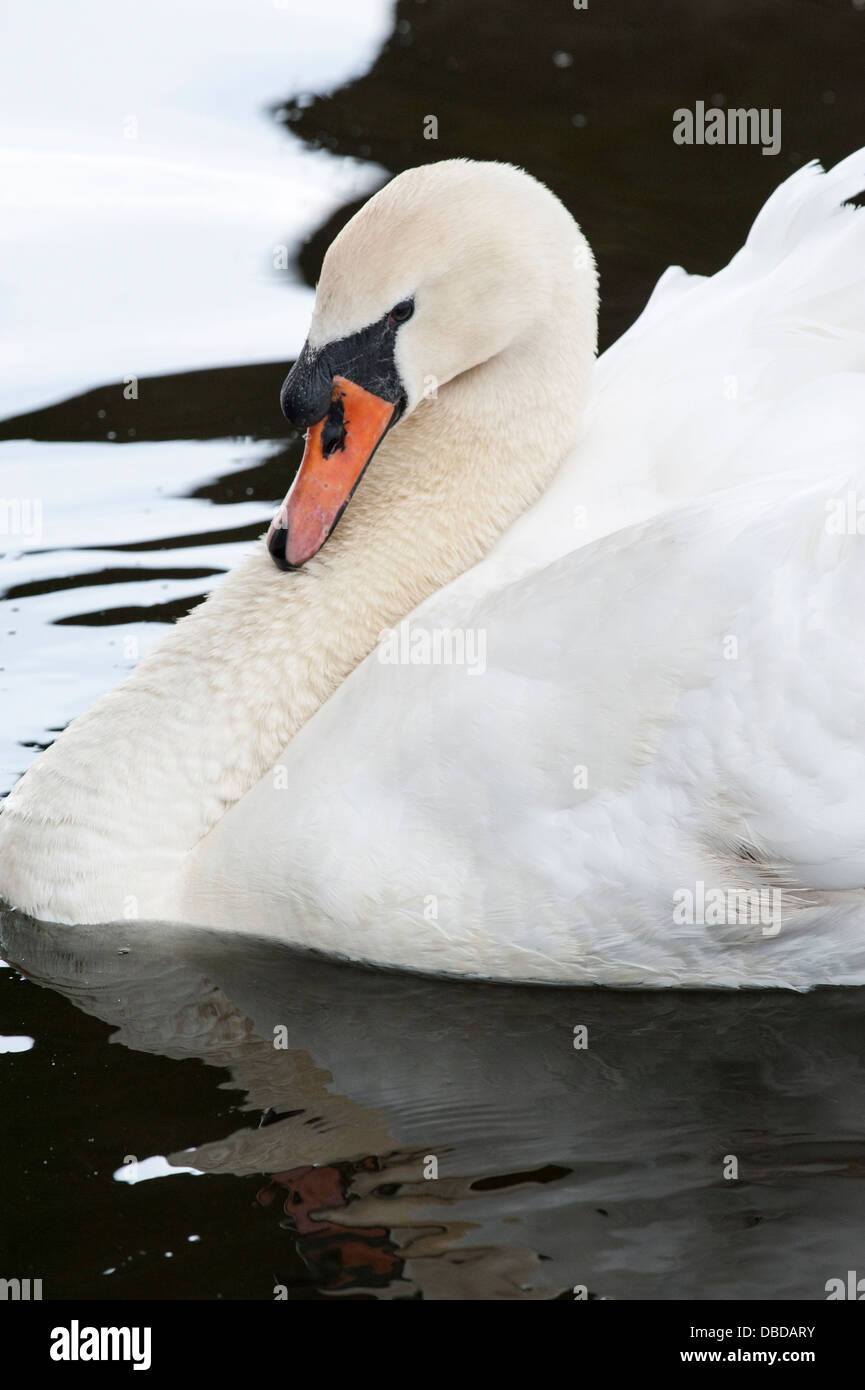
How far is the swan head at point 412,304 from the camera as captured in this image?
5.00 metres

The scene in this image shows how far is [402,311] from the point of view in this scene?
508cm

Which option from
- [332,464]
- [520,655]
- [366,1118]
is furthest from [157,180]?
[366,1118]

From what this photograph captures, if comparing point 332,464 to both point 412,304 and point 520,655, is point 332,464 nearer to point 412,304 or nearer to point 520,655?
point 412,304

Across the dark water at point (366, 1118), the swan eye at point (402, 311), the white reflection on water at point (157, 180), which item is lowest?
the dark water at point (366, 1118)

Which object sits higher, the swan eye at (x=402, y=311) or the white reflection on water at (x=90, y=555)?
the swan eye at (x=402, y=311)

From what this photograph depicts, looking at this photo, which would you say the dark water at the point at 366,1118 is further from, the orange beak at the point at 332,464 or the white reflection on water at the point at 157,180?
the white reflection on water at the point at 157,180

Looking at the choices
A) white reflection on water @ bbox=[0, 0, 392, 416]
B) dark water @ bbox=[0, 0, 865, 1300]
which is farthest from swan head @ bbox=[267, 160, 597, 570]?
white reflection on water @ bbox=[0, 0, 392, 416]

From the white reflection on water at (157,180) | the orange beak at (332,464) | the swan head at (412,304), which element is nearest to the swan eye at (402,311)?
the swan head at (412,304)

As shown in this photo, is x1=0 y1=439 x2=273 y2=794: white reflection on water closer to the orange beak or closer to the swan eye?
the orange beak

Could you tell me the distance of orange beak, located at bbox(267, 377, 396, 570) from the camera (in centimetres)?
515

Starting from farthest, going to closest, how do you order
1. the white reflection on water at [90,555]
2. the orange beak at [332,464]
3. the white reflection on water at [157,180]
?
the white reflection on water at [157,180], the white reflection on water at [90,555], the orange beak at [332,464]

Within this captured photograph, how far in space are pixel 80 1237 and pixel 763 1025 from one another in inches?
70.7

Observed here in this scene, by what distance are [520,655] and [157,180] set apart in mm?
6865

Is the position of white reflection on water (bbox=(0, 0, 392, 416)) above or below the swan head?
above
